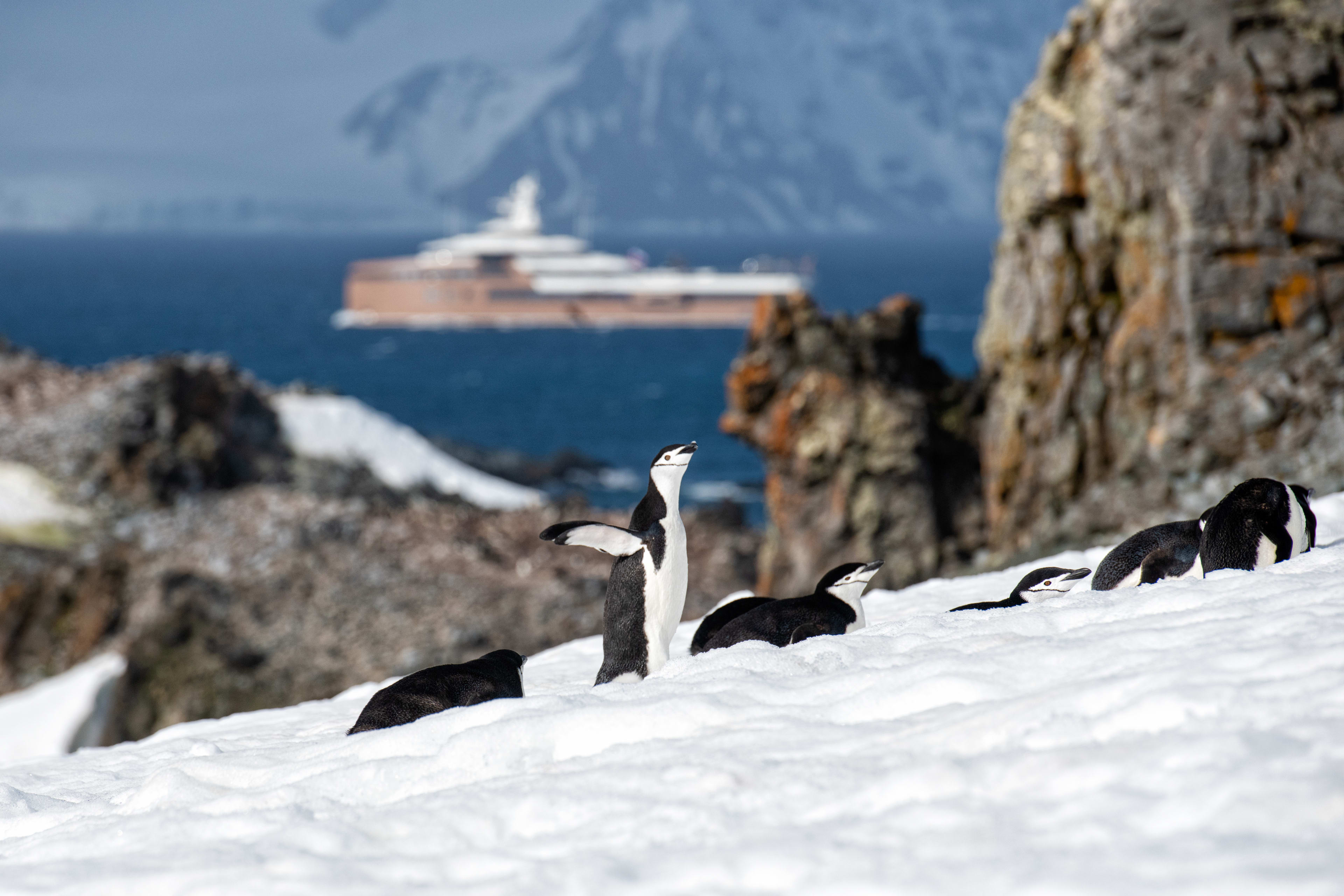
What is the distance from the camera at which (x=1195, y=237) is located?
14.0 m

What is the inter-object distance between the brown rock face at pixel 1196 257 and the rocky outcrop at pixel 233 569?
7.27 metres

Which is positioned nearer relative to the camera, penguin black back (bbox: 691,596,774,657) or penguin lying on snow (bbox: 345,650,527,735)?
penguin lying on snow (bbox: 345,650,527,735)

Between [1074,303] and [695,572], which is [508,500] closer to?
[695,572]

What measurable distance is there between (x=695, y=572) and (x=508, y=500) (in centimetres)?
830

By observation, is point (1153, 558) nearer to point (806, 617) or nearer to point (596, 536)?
point (806, 617)

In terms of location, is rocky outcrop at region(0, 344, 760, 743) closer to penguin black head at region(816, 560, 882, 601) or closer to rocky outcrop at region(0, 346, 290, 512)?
rocky outcrop at region(0, 346, 290, 512)

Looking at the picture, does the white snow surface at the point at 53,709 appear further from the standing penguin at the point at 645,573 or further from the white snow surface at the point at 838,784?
the standing penguin at the point at 645,573

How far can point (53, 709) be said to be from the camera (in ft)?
53.0

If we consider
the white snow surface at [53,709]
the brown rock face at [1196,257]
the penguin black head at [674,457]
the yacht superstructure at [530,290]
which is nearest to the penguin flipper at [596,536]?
the penguin black head at [674,457]

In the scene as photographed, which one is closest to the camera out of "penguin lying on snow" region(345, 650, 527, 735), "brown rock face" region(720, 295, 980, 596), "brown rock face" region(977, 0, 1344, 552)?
"penguin lying on snow" region(345, 650, 527, 735)

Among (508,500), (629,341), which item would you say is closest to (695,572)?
(508,500)

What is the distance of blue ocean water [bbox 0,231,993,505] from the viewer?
5644cm

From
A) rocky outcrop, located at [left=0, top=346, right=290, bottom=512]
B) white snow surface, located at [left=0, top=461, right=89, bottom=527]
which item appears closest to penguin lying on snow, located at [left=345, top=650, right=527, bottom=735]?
white snow surface, located at [left=0, top=461, right=89, bottom=527]

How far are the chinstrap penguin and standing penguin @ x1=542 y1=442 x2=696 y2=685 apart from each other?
1.17ft
